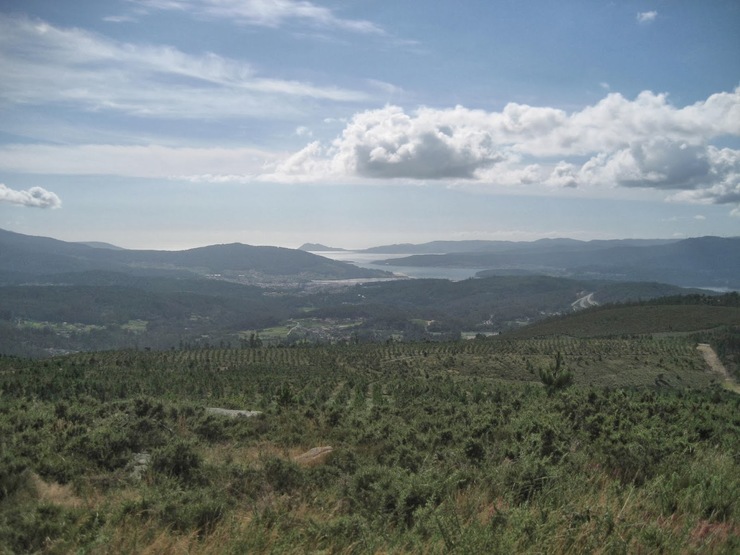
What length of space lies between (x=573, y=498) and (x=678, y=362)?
57.1 meters

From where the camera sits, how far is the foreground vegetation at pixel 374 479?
4609mm

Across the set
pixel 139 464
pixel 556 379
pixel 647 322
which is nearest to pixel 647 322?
pixel 647 322

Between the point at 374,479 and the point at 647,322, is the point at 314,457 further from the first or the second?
the point at 647,322

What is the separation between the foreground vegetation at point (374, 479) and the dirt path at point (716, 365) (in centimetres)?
3972

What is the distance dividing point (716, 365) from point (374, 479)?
2481 inches

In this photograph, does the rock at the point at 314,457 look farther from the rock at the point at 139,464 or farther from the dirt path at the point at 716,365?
the dirt path at the point at 716,365

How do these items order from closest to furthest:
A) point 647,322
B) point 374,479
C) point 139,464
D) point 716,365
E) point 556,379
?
1. point 374,479
2. point 139,464
3. point 556,379
4. point 716,365
5. point 647,322

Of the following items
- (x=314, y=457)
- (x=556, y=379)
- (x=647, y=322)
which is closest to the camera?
(x=314, y=457)

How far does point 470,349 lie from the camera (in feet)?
206

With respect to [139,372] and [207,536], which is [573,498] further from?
[139,372]

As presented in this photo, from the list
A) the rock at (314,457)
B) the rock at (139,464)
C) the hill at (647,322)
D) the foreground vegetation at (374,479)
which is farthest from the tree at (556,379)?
the hill at (647,322)

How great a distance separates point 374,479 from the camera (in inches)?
262

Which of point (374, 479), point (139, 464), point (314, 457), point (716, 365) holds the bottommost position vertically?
point (716, 365)

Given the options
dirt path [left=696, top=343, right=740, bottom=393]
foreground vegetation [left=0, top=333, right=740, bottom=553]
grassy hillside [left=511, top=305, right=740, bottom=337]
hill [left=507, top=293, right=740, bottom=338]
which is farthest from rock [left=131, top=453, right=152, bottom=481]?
grassy hillside [left=511, top=305, right=740, bottom=337]
